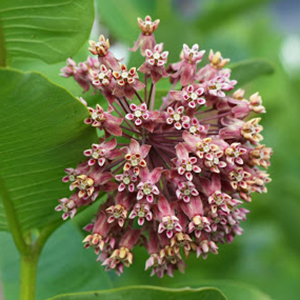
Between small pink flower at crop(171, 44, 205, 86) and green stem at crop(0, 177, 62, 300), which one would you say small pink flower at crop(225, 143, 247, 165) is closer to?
small pink flower at crop(171, 44, 205, 86)

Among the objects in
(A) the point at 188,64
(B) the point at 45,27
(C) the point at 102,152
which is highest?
(B) the point at 45,27

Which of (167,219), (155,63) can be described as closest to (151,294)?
(167,219)

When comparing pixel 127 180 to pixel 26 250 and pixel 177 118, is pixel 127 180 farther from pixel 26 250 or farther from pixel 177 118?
pixel 26 250

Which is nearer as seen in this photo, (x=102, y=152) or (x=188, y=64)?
(x=102, y=152)

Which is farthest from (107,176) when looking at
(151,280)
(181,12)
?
(181,12)

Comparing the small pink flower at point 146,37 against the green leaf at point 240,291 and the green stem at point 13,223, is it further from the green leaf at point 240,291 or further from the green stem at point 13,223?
the green leaf at point 240,291

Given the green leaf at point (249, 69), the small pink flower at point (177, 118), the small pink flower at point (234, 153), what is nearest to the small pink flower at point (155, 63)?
the small pink flower at point (177, 118)
